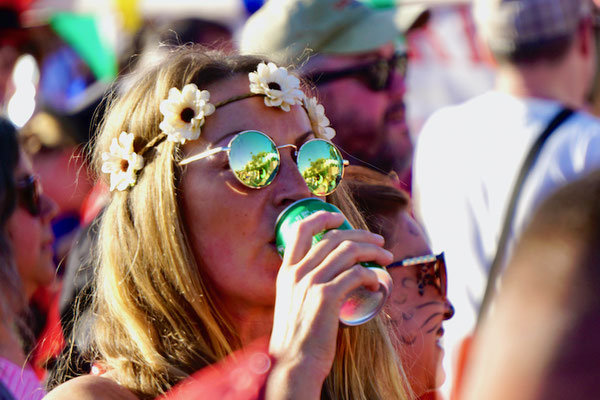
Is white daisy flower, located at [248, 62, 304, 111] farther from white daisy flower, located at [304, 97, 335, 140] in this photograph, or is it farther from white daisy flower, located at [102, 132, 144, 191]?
white daisy flower, located at [102, 132, 144, 191]

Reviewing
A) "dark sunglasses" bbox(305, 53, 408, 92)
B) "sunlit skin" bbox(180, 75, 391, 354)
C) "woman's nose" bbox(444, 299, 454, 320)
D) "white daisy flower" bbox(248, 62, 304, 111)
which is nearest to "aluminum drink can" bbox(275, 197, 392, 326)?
"sunlit skin" bbox(180, 75, 391, 354)

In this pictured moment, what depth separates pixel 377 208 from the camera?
2982mm

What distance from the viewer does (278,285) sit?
196 cm

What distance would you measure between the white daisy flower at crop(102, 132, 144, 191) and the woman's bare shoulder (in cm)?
56

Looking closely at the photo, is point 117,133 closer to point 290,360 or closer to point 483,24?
point 290,360

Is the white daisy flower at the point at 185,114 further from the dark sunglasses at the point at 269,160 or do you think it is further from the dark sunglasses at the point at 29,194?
the dark sunglasses at the point at 29,194

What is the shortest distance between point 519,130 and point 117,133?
1.61m

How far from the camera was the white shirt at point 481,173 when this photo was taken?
314cm

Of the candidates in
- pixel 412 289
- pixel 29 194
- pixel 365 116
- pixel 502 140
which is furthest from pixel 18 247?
pixel 502 140

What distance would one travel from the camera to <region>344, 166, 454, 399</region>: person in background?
2.89 metres

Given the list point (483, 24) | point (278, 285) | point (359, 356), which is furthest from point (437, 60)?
point (278, 285)

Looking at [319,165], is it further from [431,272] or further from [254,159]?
[431,272]

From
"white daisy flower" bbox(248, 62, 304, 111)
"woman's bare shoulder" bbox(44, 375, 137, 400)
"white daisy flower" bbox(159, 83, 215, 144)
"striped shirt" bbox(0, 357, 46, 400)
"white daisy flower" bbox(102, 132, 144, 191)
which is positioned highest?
"white daisy flower" bbox(248, 62, 304, 111)

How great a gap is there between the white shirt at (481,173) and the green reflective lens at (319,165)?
1.04 meters
